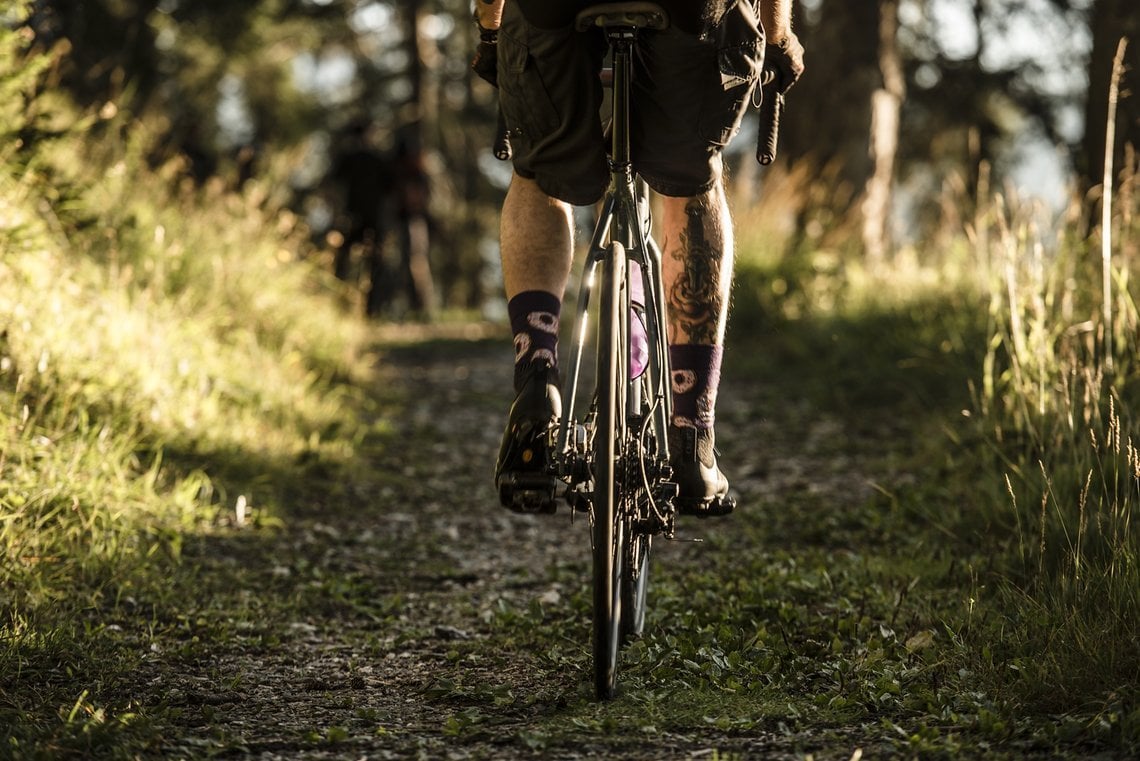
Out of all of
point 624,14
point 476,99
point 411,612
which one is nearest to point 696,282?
point 624,14

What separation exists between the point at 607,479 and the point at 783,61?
3.84 feet

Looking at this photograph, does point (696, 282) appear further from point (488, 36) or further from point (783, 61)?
point (488, 36)

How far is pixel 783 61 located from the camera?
118 inches

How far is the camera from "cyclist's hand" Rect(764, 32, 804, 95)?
297 centimetres

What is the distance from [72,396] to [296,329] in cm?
261

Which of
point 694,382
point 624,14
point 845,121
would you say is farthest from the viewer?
point 845,121

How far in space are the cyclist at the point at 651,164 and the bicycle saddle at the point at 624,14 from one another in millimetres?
33

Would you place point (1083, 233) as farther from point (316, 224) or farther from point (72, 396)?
point (316, 224)

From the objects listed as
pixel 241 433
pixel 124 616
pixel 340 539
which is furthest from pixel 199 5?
pixel 124 616

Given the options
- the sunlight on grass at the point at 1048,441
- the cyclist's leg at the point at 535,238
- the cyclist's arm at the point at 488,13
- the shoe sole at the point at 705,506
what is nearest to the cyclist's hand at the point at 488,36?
the cyclist's arm at the point at 488,13

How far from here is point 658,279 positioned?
291 cm

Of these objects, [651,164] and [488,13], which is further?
[488,13]

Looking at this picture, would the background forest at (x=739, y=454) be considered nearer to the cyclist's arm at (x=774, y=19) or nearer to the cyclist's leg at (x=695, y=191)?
the cyclist's leg at (x=695, y=191)

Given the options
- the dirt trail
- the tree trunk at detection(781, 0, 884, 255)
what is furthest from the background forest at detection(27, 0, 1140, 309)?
the dirt trail
